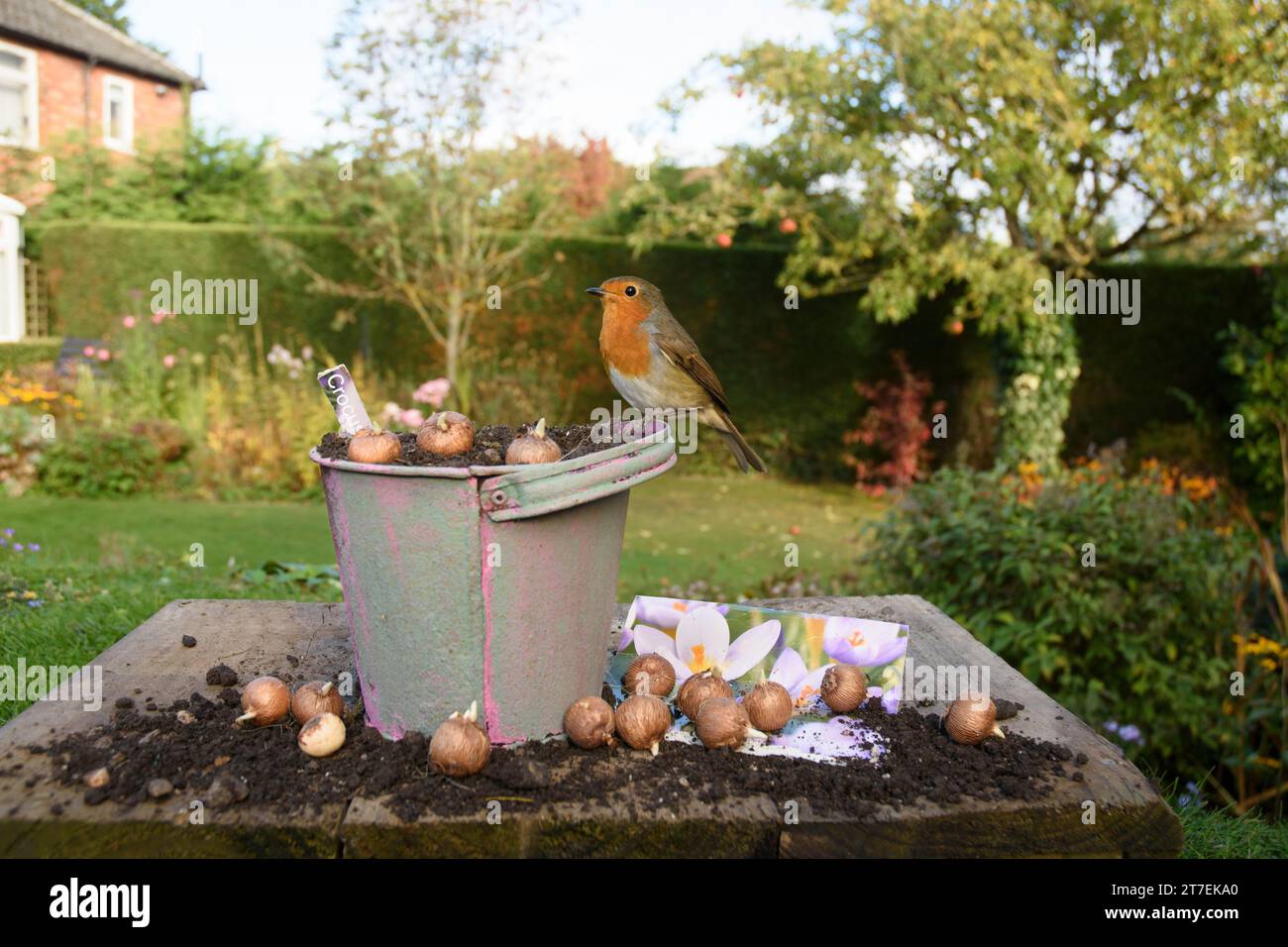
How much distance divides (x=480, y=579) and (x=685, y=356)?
130cm

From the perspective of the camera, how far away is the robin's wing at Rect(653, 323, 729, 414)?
3.07 meters

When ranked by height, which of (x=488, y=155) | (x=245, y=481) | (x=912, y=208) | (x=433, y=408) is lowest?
(x=245, y=481)

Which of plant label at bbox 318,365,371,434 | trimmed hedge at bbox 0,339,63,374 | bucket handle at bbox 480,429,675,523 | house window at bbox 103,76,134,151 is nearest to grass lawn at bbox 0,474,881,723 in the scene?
plant label at bbox 318,365,371,434

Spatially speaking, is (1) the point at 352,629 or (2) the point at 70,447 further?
(2) the point at 70,447

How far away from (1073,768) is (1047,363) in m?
8.00

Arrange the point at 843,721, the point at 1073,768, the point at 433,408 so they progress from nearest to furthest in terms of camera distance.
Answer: the point at 1073,768 < the point at 843,721 < the point at 433,408

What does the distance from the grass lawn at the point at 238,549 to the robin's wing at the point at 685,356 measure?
2.18 meters

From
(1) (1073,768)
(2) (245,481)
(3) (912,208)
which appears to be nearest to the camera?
(1) (1073,768)

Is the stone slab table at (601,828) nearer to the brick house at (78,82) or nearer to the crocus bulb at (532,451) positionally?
the crocus bulb at (532,451)

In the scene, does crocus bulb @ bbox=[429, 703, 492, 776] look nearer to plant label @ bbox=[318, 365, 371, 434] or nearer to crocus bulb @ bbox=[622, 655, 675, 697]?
crocus bulb @ bbox=[622, 655, 675, 697]

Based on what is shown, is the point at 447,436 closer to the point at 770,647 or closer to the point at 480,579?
the point at 480,579

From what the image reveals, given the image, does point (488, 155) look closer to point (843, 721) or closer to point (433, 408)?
point (433, 408)

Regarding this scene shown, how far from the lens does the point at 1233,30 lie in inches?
302
